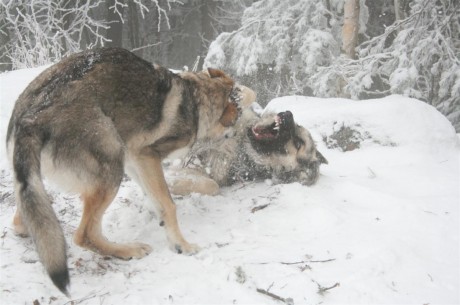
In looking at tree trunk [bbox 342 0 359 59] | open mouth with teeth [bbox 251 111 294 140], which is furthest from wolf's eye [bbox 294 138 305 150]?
tree trunk [bbox 342 0 359 59]

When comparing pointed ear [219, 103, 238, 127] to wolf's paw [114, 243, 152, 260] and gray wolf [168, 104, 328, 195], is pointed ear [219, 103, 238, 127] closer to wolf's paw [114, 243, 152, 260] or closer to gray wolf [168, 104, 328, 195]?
gray wolf [168, 104, 328, 195]

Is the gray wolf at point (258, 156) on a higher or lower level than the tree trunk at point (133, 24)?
lower

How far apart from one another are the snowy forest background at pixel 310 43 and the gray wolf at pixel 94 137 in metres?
2.98

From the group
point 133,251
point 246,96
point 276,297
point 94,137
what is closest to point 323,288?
point 276,297

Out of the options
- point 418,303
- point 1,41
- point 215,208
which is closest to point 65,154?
point 215,208

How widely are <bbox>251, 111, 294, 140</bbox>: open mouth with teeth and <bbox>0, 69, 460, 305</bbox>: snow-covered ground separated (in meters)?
0.60

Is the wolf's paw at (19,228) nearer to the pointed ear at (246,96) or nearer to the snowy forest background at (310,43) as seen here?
the pointed ear at (246,96)

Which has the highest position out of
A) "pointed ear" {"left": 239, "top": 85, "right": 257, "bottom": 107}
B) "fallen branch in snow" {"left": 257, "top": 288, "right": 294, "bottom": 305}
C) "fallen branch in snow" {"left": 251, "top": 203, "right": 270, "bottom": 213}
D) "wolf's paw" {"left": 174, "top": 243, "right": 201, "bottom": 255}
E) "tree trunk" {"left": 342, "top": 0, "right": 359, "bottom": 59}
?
"tree trunk" {"left": 342, "top": 0, "right": 359, "bottom": 59}

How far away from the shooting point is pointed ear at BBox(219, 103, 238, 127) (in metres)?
3.77

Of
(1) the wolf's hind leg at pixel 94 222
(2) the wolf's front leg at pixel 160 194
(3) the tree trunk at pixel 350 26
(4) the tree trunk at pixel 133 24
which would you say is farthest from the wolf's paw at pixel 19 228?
(4) the tree trunk at pixel 133 24

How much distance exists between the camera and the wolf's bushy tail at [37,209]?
2059 millimetres

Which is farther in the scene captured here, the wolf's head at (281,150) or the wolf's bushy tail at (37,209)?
the wolf's head at (281,150)

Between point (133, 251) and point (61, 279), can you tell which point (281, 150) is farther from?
point (61, 279)

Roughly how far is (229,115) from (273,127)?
109 centimetres
